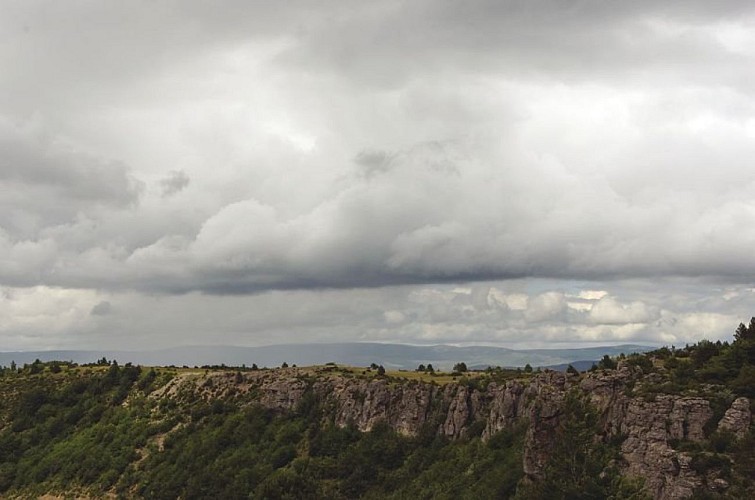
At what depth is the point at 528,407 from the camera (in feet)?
290

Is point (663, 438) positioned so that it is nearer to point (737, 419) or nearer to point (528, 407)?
point (737, 419)

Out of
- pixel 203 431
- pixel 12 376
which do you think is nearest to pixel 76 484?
pixel 203 431

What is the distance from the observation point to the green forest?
62.0 metres

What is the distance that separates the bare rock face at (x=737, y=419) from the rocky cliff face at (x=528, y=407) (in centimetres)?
8

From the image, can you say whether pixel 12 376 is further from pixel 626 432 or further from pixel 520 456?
pixel 626 432

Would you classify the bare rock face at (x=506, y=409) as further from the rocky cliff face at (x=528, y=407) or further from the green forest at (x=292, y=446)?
the green forest at (x=292, y=446)

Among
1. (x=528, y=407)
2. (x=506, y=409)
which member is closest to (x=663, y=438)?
(x=528, y=407)

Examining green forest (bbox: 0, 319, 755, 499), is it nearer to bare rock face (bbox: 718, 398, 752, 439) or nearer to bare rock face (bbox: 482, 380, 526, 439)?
bare rock face (bbox: 718, 398, 752, 439)

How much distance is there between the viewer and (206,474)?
11394 cm

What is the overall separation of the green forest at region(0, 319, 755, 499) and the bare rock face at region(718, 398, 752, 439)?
94 centimetres

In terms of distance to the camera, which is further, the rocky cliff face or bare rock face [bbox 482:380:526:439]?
bare rock face [bbox 482:380:526:439]

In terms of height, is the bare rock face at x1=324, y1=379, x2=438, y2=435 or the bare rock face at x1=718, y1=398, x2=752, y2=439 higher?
the bare rock face at x1=718, y1=398, x2=752, y2=439

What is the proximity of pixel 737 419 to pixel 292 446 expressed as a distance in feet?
257

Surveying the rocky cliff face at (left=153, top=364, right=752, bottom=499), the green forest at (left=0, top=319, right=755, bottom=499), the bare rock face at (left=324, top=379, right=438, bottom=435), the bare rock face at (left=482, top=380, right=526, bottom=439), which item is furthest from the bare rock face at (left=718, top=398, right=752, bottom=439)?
the bare rock face at (left=324, top=379, right=438, bottom=435)
